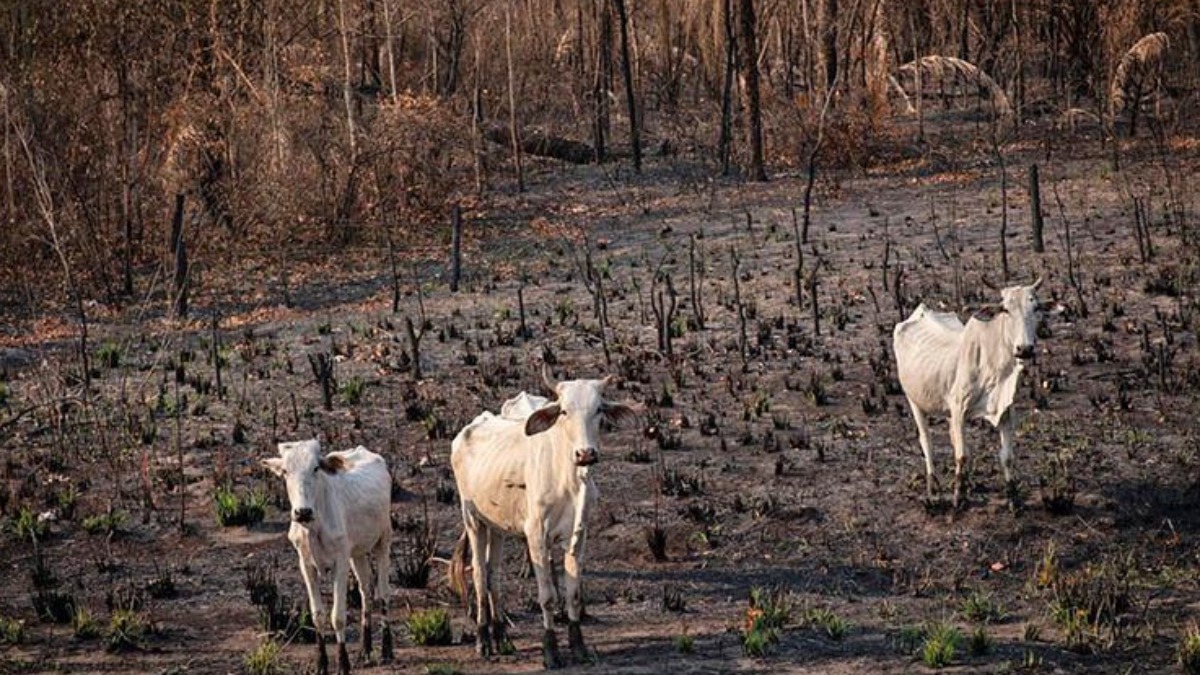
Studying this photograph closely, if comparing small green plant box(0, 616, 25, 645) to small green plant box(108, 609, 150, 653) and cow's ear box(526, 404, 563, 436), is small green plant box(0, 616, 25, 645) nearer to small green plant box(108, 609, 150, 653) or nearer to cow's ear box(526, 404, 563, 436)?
small green plant box(108, 609, 150, 653)

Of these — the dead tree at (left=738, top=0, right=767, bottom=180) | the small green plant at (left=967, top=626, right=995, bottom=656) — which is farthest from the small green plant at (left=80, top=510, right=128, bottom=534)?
the dead tree at (left=738, top=0, right=767, bottom=180)

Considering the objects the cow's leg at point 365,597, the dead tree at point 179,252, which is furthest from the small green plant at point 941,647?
the dead tree at point 179,252

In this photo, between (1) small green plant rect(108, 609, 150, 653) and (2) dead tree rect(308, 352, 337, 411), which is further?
(2) dead tree rect(308, 352, 337, 411)

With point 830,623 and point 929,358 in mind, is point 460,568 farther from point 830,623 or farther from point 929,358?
point 929,358

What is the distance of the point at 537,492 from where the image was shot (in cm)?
1116

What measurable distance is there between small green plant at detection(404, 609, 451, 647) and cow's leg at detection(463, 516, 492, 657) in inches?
8.1

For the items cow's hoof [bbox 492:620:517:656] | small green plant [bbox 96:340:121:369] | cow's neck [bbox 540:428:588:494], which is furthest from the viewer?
small green plant [bbox 96:340:121:369]

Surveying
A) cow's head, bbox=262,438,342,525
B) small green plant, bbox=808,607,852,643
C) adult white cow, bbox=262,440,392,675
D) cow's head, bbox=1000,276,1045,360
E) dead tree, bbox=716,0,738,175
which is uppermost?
dead tree, bbox=716,0,738,175

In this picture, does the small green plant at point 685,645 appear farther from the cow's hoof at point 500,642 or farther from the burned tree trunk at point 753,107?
the burned tree trunk at point 753,107

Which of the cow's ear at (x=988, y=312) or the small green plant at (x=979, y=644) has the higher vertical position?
the cow's ear at (x=988, y=312)

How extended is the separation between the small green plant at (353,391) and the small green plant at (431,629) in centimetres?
639

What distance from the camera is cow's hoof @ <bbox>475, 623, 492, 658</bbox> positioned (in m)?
Answer: 11.2

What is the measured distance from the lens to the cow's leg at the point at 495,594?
1127 centimetres

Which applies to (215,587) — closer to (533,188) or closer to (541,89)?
(533,188)
